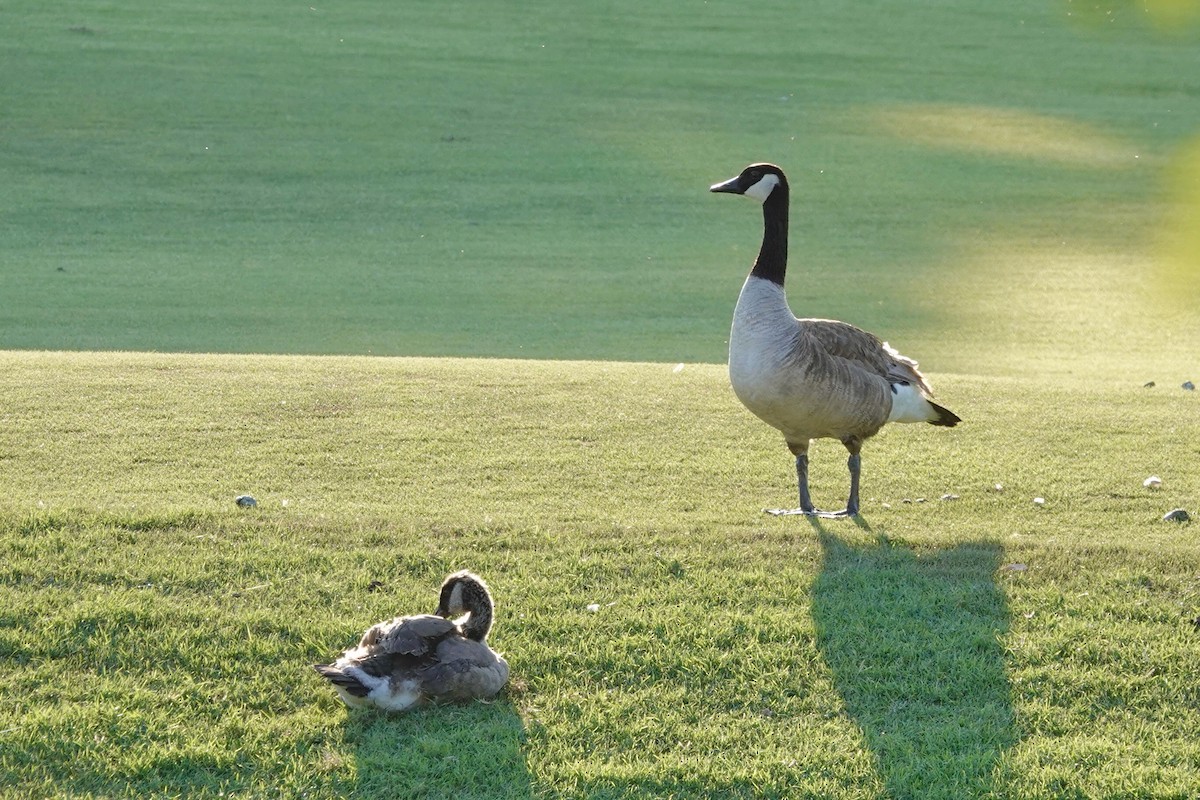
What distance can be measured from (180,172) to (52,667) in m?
21.8

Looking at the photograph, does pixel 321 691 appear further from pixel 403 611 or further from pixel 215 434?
pixel 215 434

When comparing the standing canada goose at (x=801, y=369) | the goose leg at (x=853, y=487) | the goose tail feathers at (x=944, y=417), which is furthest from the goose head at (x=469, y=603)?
the goose tail feathers at (x=944, y=417)

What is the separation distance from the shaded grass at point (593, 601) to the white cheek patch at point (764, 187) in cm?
206

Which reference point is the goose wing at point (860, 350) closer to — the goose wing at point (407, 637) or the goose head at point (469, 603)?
the goose head at point (469, 603)

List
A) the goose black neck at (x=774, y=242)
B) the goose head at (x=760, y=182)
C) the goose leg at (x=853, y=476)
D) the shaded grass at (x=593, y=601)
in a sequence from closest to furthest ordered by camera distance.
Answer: the shaded grass at (x=593, y=601)
the goose black neck at (x=774, y=242)
the goose leg at (x=853, y=476)
the goose head at (x=760, y=182)

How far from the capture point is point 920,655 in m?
6.47

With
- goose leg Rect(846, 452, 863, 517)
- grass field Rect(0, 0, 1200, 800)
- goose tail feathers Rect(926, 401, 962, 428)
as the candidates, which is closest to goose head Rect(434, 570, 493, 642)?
grass field Rect(0, 0, 1200, 800)

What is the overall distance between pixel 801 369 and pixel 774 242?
947 mm

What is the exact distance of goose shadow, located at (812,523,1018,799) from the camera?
5582mm

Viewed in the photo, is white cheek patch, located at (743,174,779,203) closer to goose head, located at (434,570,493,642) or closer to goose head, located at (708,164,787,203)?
goose head, located at (708,164,787,203)

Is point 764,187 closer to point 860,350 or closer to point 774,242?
point 774,242

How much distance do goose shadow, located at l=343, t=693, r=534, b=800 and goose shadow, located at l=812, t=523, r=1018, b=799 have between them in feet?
5.02

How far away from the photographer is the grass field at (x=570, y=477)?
18.7 ft

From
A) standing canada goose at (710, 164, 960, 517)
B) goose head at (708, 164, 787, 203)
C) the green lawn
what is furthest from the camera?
the green lawn
